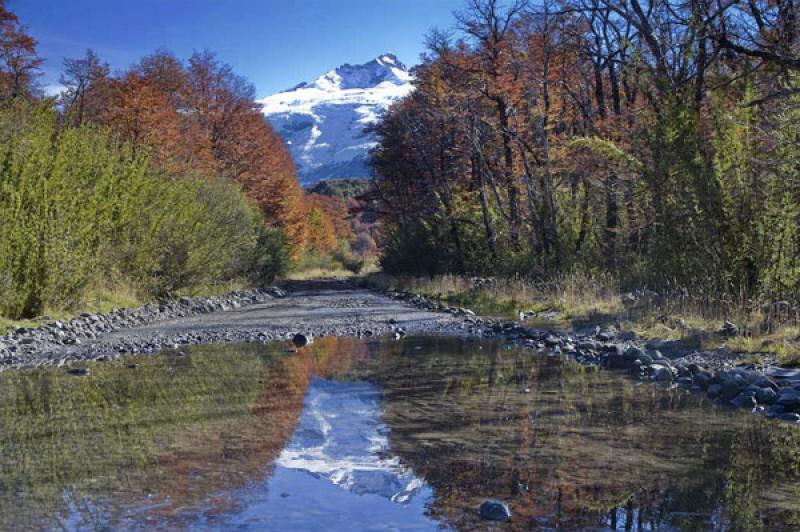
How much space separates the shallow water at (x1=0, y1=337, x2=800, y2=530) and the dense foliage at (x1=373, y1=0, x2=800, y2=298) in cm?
377

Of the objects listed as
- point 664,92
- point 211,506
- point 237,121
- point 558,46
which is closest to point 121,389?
point 211,506

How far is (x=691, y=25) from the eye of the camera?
462 inches

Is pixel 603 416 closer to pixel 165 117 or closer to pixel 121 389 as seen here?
pixel 121 389

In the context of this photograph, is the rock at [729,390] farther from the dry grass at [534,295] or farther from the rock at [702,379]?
the dry grass at [534,295]

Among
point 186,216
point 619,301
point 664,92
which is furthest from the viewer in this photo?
point 186,216

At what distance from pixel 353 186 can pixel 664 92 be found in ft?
426

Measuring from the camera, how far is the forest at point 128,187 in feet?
42.8

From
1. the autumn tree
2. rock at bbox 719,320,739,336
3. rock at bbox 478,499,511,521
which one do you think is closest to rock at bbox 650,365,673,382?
rock at bbox 719,320,739,336

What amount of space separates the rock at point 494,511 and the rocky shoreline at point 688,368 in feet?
10.3

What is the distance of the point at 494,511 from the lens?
141 inches

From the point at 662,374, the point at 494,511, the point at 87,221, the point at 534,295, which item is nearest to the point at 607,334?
the point at 662,374

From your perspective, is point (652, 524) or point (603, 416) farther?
point (603, 416)

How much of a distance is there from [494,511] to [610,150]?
11.6 meters

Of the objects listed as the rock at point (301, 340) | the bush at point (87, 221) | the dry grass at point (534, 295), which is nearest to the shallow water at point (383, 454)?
the rock at point (301, 340)
